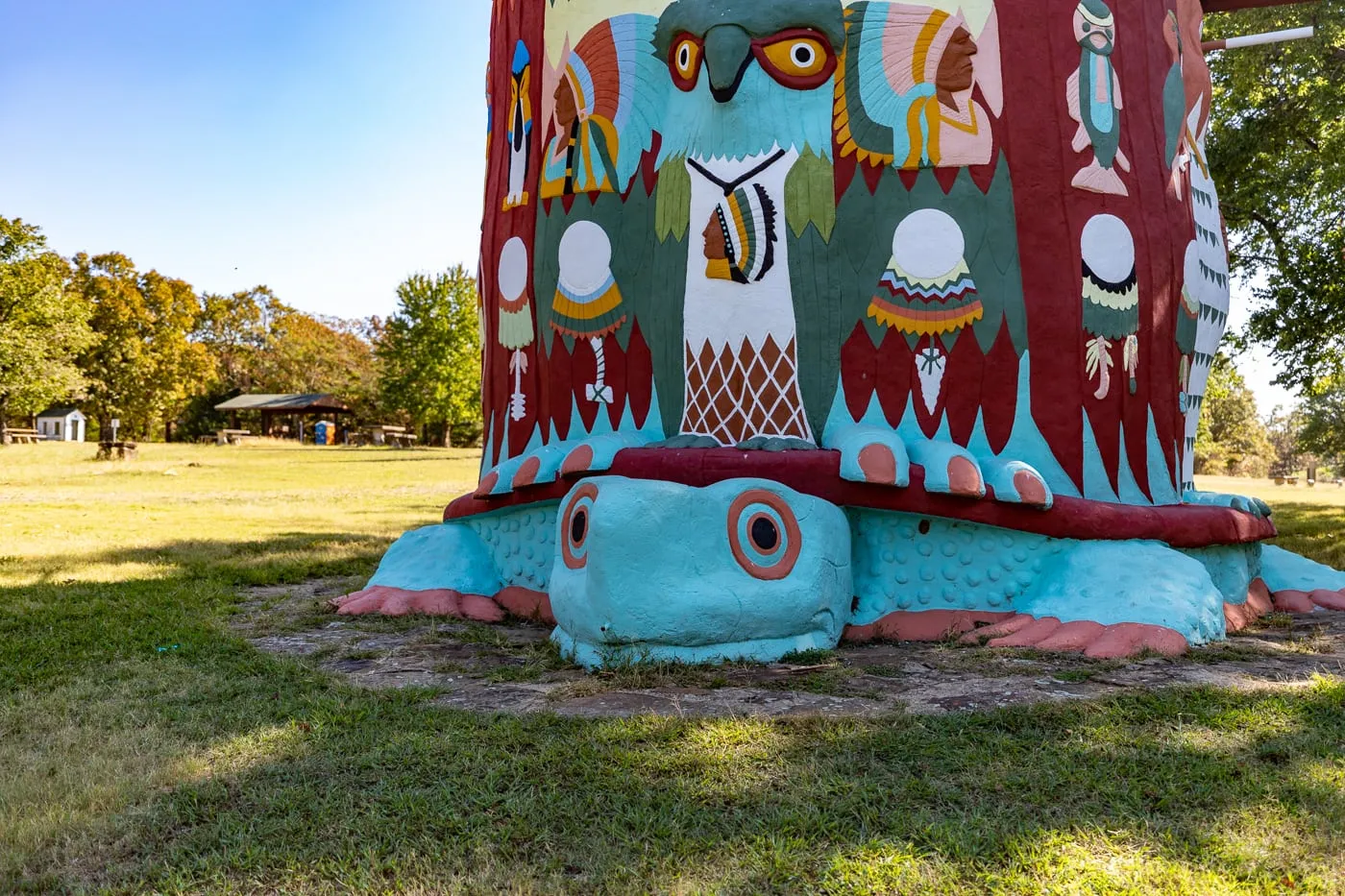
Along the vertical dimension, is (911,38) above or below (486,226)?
above

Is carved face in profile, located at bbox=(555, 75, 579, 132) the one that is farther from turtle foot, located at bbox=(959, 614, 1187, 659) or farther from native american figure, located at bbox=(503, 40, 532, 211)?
turtle foot, located at bbox=(959, 614, 1187, 659)

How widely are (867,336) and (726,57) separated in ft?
6.73

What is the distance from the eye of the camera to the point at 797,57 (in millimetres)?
6492

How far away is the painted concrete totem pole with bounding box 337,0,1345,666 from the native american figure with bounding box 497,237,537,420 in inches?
7.4

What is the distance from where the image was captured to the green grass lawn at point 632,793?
9.23 ft

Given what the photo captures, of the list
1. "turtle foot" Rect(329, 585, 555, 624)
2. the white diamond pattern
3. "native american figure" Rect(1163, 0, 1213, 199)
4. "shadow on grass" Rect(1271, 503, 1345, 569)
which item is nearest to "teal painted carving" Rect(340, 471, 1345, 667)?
the white diamond pattern

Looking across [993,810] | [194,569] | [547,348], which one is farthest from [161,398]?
[993,810]

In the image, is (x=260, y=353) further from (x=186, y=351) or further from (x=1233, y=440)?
(x=1233, y=440)

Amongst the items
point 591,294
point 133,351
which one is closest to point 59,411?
point 133,351

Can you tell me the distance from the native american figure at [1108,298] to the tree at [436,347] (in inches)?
1265

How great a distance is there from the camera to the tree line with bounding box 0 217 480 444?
30469 mm

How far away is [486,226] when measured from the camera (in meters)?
8.05

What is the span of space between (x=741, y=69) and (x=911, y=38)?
113 cm

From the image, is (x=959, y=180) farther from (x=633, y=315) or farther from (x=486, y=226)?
(x=486, y=226)
